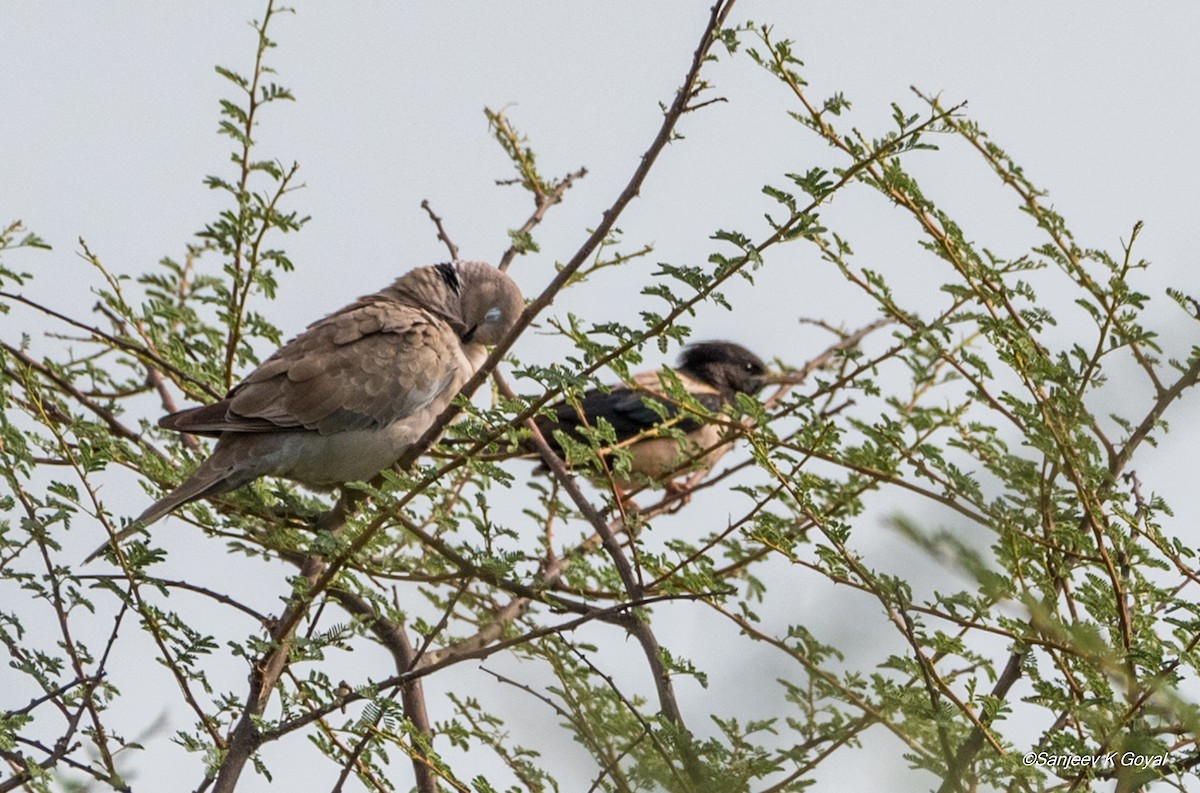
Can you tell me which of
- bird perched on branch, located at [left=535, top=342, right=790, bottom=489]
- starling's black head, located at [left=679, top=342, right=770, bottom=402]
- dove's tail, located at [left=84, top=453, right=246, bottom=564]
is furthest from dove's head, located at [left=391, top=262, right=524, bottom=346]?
starling's black head, located at [left=679, top=342, right=770, bottom=402]

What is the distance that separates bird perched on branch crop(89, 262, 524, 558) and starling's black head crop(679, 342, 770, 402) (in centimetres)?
427

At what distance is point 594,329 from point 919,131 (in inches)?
36.3

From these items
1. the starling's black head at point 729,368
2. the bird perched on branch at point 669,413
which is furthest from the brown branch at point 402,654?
the starling's black head at point 729,368

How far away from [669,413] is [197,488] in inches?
66.4

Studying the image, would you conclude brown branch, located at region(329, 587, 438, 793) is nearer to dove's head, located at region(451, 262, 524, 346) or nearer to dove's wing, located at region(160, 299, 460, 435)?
dove's wing, located at region(160, 299, 460, 435)

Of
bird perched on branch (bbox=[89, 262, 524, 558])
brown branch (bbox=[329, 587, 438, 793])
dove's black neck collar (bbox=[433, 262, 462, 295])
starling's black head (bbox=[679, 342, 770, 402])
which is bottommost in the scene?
brown branch (bbox=[329, 587, 438, 793])

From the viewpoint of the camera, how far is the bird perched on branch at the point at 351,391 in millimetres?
4996

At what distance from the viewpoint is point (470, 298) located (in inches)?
255

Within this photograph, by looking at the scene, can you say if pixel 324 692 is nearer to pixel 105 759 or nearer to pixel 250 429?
pixel 105 759

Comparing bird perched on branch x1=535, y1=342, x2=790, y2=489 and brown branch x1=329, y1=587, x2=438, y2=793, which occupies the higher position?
bird perched on branch x1=535, y1=342, x2=790, y2=489

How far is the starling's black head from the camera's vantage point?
1055cm

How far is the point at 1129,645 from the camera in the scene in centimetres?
319

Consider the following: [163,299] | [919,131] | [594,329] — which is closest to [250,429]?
[163,299]

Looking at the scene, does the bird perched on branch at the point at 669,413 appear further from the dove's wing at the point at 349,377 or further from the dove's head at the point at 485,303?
the dove's wing at the point at 349,377
